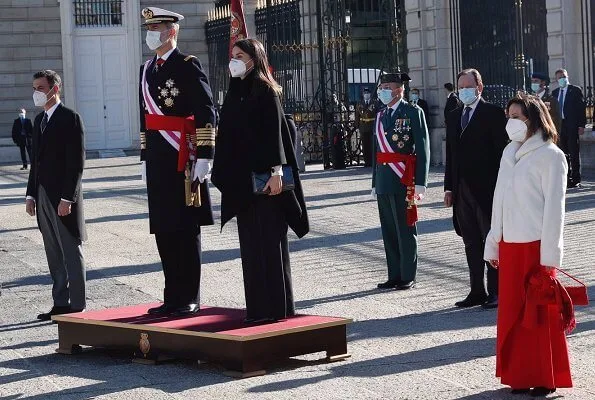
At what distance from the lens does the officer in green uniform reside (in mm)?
11133

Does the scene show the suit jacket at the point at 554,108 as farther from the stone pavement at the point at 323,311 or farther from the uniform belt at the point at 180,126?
the uniform belt at the point at 180,126

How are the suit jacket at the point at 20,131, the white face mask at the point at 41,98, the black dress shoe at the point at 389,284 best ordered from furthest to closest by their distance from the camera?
the suit jacket at the point at 20,131 → the black dress shoe at the point at 389,284 → the white face mask at the point at 41,98

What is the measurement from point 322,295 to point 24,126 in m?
22.0

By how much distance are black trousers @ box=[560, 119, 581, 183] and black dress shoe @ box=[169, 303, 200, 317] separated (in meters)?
11.5

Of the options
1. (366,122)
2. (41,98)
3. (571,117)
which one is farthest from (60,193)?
(366,122)

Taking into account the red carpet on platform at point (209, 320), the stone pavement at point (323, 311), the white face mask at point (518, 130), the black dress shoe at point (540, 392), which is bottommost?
the black dress shoe at point (540, 392)

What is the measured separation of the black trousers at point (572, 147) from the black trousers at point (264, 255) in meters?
11.8

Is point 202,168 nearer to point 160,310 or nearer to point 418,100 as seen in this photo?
point 160,310

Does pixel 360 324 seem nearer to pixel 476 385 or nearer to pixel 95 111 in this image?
pixel 476 385

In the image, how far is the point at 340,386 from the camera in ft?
24.5

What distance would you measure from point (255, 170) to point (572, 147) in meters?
12.1

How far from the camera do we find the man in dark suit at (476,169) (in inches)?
400

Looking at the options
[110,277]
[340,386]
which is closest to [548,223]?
[340,386]

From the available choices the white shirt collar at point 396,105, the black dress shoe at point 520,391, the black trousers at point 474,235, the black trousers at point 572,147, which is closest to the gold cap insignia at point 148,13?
the black trousers at point 474,235
